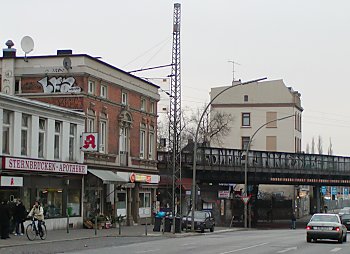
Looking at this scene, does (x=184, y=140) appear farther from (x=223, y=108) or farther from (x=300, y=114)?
(x=300, y=114)

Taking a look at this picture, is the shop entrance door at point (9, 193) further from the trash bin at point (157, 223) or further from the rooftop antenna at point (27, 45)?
the rooftop antenna at point (27, 45)

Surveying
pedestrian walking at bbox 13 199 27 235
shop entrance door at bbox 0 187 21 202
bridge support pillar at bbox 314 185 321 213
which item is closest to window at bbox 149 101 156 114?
shop entrance door at bbox 0 187 21 202

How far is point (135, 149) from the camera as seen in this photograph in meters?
48.8

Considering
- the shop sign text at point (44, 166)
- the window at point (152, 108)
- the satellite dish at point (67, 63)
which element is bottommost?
the shop sign text at point (44, 166)

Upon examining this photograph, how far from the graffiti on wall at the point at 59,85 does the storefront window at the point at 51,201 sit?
241 inches

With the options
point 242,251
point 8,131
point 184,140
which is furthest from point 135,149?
point 184,140

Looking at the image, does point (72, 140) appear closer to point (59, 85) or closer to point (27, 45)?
point (59, 85)

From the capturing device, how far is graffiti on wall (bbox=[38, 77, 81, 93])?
1601 inches

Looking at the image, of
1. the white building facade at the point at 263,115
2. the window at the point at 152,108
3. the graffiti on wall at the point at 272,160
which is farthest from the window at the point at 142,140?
the white building facade at the point at 263,115

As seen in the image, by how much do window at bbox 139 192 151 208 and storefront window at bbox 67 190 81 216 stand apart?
10.6m

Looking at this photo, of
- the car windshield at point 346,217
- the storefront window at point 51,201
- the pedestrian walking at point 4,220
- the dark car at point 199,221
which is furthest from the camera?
the car windshield at point 346,217

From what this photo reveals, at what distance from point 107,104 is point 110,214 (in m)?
7.24

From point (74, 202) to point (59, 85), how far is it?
701 cm

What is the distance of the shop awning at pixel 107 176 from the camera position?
1610 inches
